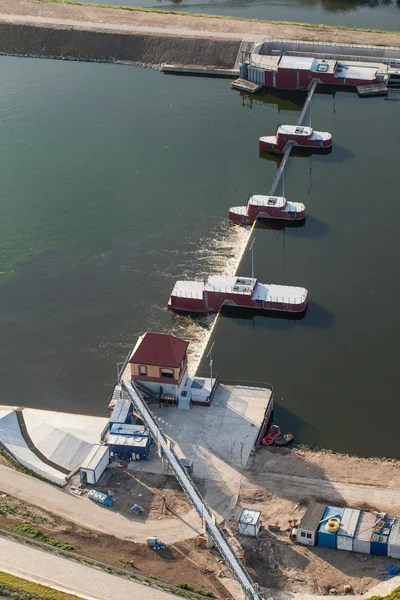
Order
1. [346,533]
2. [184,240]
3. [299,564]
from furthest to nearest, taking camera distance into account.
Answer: [184,240], [346,533], [299,564]

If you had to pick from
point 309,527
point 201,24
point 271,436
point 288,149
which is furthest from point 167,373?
point 201,24

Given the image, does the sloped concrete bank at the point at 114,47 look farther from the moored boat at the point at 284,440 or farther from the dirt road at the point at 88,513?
the dirt road at the point at 88,513

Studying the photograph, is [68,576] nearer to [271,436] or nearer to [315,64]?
[271,436]

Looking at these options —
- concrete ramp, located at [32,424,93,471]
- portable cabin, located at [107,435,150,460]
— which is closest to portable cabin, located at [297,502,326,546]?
portable cabin, located at [107,435,150,460]

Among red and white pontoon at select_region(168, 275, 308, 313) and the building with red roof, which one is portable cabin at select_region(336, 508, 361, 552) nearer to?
the building with red roof

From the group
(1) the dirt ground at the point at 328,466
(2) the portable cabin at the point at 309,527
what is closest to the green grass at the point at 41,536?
(2) the portable cabin at the point at 309,527

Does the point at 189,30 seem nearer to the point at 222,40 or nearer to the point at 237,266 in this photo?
the point at 222,40
